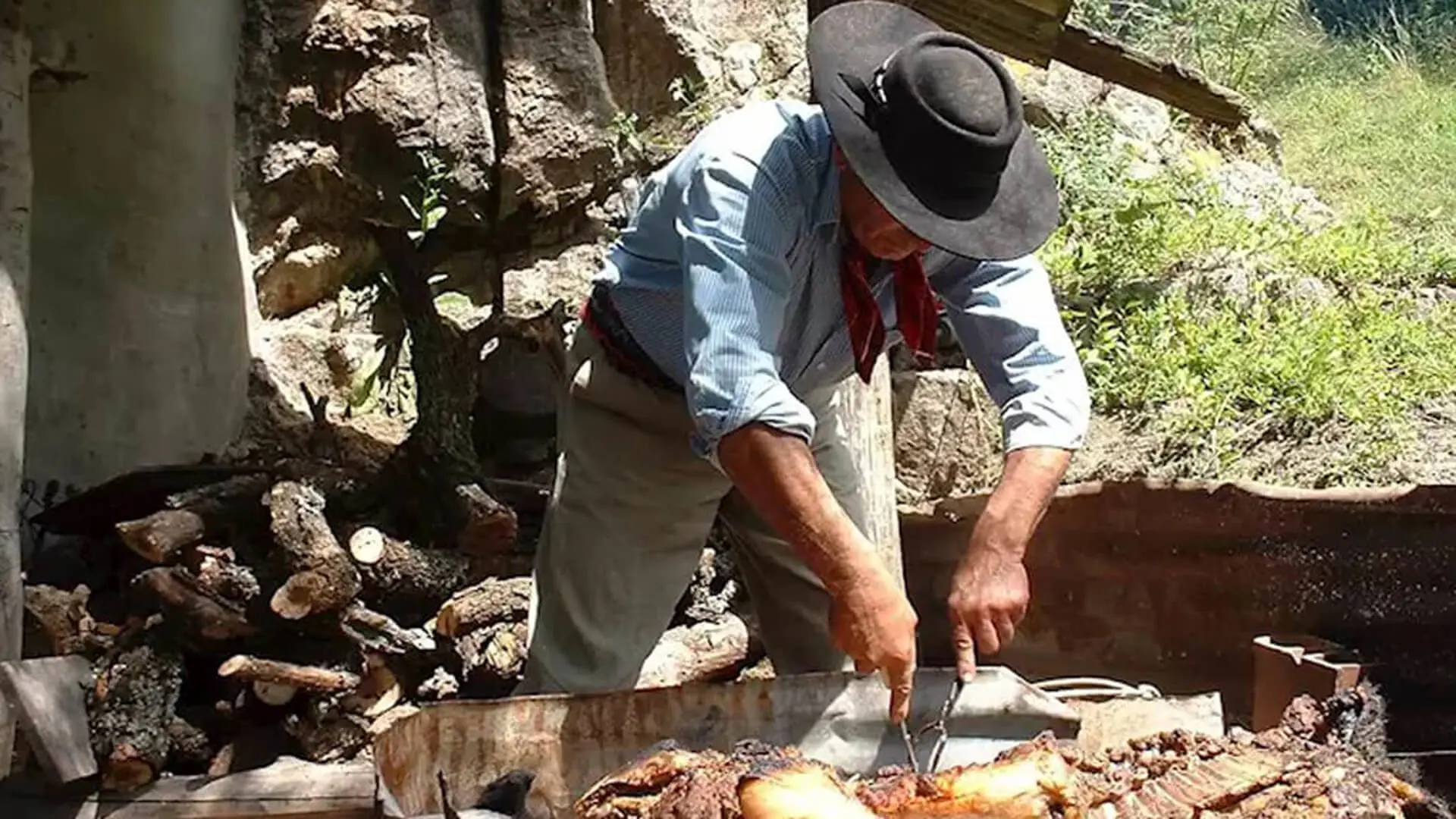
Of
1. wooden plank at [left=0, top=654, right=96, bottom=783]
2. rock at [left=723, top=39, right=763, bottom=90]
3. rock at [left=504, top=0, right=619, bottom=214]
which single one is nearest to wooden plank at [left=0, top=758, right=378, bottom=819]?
wooden plank at [left=0, top=654, right=96, bottom=783]

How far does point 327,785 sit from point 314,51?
131 inches

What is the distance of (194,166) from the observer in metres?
5.95

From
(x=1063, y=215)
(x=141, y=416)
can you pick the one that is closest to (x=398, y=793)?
(x=141, y=416)

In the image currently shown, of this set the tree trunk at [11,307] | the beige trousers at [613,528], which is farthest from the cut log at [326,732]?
the beige trousers at [613,528]

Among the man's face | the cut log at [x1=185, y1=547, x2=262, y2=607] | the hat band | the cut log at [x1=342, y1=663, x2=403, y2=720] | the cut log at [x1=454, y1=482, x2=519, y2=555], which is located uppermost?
the hat band

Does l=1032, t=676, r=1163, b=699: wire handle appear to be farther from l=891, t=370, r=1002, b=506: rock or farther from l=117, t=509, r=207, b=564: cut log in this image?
l=117, t=509, r=207, b=564: cut log

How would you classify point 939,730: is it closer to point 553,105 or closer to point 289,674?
point 289,674

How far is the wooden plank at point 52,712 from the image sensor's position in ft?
12.7

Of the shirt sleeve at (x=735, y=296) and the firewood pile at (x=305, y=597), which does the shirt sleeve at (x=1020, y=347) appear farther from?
the firewood pile at (x=305, y=597)

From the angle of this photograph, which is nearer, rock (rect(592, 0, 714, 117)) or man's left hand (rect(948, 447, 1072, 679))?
man's left hand (rect(948, 447, 1072, 679))

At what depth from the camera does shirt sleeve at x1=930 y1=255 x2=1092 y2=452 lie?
11.3 ft

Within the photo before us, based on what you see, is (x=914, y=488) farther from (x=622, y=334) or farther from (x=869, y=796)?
(x=869, y=796)

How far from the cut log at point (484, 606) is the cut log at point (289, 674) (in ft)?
1.48

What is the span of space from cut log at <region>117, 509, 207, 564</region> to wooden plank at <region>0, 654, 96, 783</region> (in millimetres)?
466
